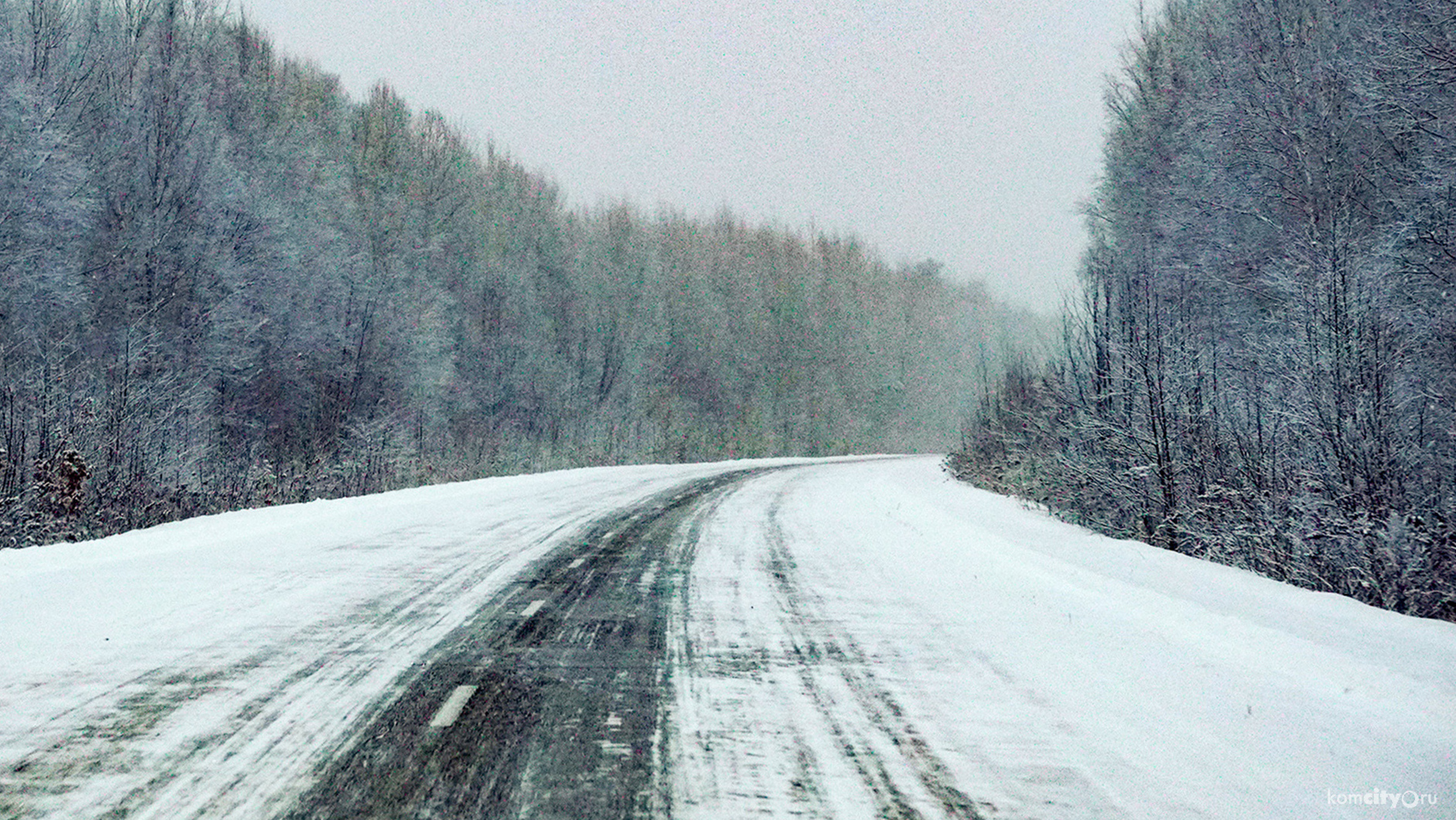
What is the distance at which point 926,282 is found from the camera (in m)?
82.9

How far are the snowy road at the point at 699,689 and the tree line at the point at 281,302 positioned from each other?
592cm

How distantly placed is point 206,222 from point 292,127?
1085cm

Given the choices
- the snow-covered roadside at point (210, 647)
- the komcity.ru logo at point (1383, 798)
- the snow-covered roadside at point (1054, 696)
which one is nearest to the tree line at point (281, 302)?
the snow-covered roadside at point (210, 647)

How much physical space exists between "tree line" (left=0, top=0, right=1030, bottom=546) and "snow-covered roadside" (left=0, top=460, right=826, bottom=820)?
3198 mm

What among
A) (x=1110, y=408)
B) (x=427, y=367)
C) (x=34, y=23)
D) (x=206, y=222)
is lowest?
(x=1110, y=408)

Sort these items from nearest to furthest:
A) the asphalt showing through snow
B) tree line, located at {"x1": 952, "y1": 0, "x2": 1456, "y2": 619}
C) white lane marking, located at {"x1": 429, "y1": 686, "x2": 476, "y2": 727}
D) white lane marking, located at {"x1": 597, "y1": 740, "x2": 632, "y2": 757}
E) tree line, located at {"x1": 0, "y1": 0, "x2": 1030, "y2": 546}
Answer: the asphalt showing through snow < white lane marking, located at {"x1": 597, "y1": 740, "x2": 632, "y2": 757} < white lane marking, located at {"x1": 429, "y1": 686, "x2": 476, "y2": 727} < tree line, located at {"x1": 952, "y1": 0, "x2": 1456, "y2": 619} < tree line, located at {"x1": 0, "y1": 0, "x2": 1030, "y2": 546}

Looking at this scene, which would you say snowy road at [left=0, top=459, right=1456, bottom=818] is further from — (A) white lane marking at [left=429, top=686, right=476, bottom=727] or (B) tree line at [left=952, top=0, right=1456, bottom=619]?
(B) tree line at [left=952, top=0, right=1456, bottom=619]

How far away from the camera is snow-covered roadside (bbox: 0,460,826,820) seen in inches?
133

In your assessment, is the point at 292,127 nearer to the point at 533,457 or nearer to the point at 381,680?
the point at 533,457

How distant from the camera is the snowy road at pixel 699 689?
3.33m

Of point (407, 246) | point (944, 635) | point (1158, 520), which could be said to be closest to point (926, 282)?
point (407, 246)

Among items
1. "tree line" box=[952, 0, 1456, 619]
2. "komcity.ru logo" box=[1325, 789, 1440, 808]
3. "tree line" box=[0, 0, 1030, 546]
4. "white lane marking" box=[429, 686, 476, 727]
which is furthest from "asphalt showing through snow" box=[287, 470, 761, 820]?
"tree line" box=[0, 0, 1030, 546]

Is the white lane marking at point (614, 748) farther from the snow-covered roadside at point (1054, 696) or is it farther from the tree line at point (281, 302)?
the tree line at point (281, 302)

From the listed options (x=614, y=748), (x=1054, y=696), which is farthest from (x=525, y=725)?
(x=1054, y=696)
